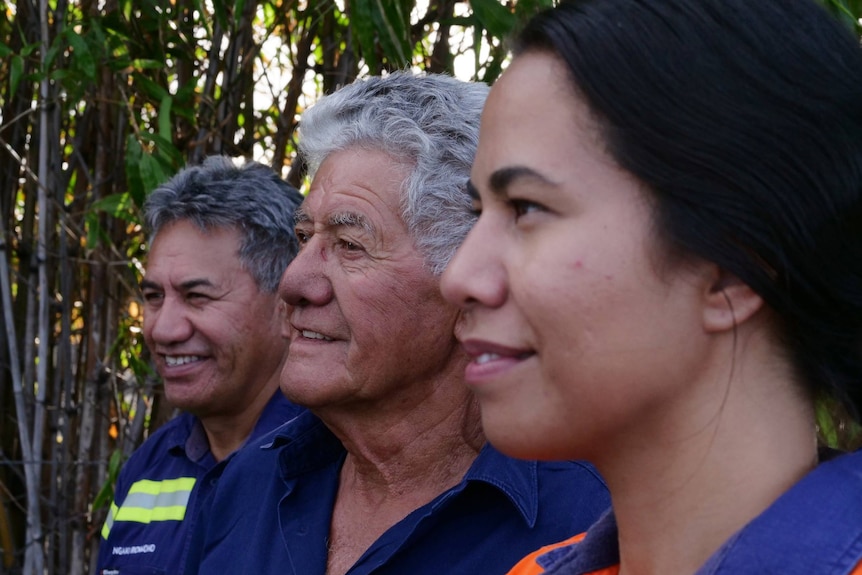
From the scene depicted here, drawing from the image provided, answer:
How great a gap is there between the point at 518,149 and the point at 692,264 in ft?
0.67

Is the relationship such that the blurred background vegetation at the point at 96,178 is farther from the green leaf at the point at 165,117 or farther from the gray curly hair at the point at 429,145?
the gray curly hair at the point at 429,145

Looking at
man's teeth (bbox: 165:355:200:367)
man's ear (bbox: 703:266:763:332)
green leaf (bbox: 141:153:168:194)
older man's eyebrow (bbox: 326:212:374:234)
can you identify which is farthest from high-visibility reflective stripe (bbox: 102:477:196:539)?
man's ear (bbox: 703:266:763:332)

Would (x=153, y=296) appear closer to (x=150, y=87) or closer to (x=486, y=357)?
(x=150, y=87)

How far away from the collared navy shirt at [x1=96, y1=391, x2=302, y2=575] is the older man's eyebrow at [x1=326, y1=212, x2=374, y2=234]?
1041mm

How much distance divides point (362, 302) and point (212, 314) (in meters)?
1.29

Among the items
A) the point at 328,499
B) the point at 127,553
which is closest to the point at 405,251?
the point at 328,499

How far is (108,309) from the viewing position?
3730 millimetres

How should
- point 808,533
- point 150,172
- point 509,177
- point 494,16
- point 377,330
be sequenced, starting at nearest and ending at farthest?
point 808,533
point 509,177
point 377,330
point 494,16
point 150,172

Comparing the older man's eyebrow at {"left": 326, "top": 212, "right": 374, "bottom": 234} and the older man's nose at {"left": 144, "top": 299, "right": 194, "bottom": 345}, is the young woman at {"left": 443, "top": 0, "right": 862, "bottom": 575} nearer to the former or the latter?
the older man's eyebrow at {"left": 326, "top": 212, "right": 374, "bottom": 234}

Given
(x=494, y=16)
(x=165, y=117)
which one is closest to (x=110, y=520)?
(x=165, y=117)

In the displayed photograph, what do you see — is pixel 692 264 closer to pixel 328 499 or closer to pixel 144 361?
pixel 328 499

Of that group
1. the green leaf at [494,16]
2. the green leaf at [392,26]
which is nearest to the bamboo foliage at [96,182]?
the green leaf at [392,26]

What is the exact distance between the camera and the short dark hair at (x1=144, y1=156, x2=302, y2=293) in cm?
298

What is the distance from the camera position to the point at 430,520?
1.69 metres
